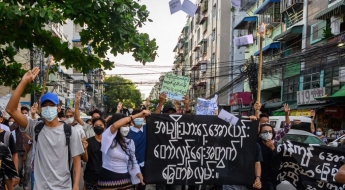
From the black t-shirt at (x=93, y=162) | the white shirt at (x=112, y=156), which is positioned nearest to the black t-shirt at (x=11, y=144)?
the black t-shirt at (x=93, y=162)

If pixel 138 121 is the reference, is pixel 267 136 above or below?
below

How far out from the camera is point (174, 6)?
852cm

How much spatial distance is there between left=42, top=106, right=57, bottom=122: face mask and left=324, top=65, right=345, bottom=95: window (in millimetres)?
18940

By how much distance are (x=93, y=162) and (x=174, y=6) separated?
3742 mm

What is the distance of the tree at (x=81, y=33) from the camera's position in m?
6.67

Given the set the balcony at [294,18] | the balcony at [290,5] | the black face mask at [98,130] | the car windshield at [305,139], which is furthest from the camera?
the balcony at [294,18]

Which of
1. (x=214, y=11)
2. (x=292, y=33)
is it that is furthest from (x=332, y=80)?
(x=214, y=11)

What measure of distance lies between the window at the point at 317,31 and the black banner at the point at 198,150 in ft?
59.6

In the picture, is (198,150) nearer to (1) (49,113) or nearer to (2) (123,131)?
(2) (123,131)

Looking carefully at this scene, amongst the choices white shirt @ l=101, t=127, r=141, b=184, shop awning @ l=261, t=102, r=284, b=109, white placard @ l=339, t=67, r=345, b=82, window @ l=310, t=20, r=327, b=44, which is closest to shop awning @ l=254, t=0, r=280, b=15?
window @ l=310, t=20, r=327, b=44

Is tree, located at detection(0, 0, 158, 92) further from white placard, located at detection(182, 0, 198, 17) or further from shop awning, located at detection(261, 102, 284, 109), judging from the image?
shop awning, located at detection(261, 102, 284, 109)

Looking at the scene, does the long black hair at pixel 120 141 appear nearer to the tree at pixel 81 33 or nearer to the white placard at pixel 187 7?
the tree at pixel 81 33

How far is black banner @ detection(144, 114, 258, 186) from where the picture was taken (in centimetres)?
645

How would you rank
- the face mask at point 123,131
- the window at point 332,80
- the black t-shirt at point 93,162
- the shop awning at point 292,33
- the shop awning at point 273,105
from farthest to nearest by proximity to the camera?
the shop awning at point 273,105 < the shop awning at point 292,33 < the window at point 332,80 < the black t-shirt at point 93,162 < the face mask at point 123,131
